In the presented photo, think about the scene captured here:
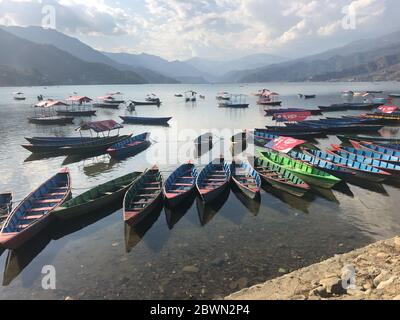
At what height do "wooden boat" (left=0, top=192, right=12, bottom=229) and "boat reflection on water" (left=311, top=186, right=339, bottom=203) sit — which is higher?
"boat reflection on water" (left=311, top=186, right=339, bottom=203)

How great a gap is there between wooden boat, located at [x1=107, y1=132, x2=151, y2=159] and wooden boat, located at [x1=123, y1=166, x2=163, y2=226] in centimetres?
1486

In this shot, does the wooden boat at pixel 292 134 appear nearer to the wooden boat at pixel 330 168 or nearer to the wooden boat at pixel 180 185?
the wooden boat at pixel 330 168

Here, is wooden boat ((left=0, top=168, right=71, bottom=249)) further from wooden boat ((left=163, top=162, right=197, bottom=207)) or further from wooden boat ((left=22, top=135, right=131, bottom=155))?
wooden boat ((left=22, top=135, right=131, bottom=155))

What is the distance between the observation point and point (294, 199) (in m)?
27.9

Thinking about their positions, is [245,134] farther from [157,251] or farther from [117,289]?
[117,289]

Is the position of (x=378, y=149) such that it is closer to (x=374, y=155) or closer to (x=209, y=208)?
(x=374, y=155)

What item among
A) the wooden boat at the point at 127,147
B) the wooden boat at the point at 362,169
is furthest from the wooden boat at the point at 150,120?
the wooden boat at the point at 362,169

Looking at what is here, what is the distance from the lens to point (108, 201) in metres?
26.0

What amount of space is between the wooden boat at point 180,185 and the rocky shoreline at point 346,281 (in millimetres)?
11991

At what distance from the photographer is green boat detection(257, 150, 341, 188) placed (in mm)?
28422

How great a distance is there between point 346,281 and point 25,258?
19625 millimetres

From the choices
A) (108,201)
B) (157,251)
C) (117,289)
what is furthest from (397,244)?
(108,201)

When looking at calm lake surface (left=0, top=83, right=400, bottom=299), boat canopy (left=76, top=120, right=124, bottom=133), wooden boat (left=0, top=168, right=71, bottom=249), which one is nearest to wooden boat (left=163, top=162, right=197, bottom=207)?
calm lake surface (left=0, top=83, right=400, bottom=299)

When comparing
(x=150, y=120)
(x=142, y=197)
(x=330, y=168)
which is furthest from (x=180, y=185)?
(x=150, y=120)
